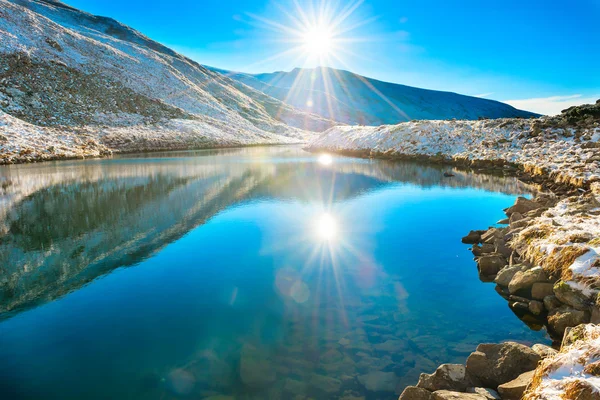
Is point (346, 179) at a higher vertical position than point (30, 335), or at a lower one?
higher

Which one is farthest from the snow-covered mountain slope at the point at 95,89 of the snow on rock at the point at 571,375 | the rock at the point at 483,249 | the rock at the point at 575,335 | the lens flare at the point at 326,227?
the rock at the point at 575,335

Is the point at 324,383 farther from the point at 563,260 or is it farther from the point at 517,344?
the point at 563,260

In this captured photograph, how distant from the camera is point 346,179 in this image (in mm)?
32781

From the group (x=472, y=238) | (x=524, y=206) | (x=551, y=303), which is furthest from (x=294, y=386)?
(x=524, y=206)

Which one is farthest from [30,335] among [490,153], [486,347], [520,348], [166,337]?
[490,153]

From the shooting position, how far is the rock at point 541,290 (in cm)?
914

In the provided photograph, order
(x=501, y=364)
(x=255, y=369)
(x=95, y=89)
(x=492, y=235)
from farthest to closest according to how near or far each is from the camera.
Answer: (x=95, y=89) → (x=492, y=235) → (x=255, y=369) → (x=501, y=364)

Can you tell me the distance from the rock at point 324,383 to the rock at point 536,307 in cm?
498

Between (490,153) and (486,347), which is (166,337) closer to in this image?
(486,347)

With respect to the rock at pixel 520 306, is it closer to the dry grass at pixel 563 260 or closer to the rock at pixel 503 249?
the dry grass at pixel 563 260

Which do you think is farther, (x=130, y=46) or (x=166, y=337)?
(x=130, y=46)

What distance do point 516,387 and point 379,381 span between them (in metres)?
2.26

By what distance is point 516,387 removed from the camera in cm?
547

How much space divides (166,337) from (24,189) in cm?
2473
